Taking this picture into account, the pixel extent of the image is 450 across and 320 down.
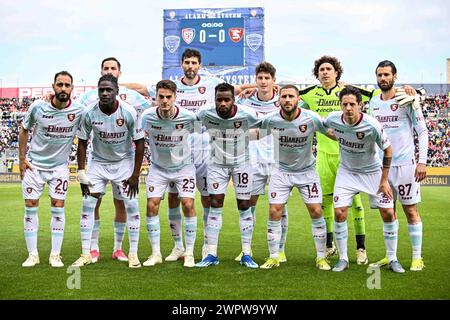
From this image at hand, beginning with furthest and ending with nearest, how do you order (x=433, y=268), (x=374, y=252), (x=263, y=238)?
(x=263, y=238) → (x=374, y=252) → (x=433, y=268)

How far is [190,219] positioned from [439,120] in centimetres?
3984

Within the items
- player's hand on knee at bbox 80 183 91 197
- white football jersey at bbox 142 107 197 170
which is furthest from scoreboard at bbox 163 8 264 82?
player's hand on knee at bbox 80 183 91 197

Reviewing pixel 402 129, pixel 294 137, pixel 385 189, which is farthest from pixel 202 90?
pixel 385 189

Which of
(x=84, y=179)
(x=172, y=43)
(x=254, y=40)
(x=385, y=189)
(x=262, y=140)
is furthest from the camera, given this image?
(x=172, y=43)

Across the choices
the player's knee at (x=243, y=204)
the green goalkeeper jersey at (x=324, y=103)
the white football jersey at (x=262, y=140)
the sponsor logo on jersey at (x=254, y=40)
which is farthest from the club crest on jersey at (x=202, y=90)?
the sponsor logo on jersey at (x=254, y=40)

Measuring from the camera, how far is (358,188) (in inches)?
290

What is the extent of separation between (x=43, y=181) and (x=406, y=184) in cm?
469

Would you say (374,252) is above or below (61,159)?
below

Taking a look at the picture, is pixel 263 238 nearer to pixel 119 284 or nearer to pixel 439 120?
pixel 119 284

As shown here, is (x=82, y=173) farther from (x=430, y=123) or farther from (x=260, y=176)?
(x=430, y=123)

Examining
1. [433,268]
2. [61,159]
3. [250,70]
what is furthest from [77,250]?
[250,70]

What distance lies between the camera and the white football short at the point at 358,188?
24.0 ft

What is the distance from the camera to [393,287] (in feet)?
20.5

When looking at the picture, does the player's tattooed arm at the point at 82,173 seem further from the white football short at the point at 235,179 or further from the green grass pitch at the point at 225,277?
the white football short at the point at 235,179
